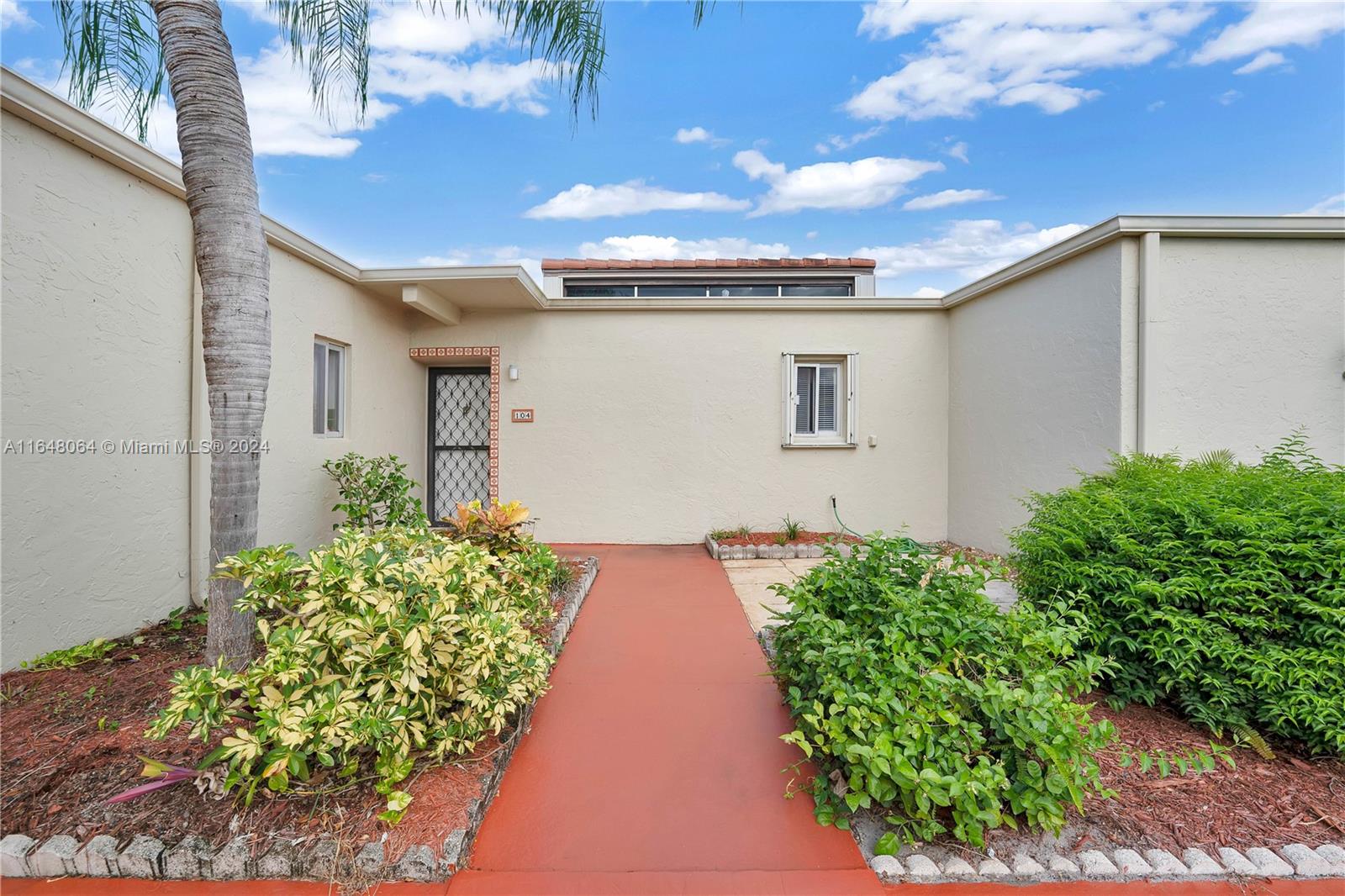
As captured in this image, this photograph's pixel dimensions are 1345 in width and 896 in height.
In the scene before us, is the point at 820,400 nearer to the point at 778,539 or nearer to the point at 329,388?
the point at 778,539

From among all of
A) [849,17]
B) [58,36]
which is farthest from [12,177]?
[849,17]

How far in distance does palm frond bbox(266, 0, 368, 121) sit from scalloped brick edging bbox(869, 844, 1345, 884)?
16.2 ft

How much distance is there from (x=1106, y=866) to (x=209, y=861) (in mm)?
2982

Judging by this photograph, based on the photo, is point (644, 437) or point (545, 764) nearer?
point (545, 764)

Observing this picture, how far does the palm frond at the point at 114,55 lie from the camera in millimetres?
3346

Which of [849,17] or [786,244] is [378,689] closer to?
[849,17]

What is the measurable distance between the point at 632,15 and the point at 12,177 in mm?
3614

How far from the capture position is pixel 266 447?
4.66 metres

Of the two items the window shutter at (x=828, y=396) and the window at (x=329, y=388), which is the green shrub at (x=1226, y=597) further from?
the window at (x=329, y=388)

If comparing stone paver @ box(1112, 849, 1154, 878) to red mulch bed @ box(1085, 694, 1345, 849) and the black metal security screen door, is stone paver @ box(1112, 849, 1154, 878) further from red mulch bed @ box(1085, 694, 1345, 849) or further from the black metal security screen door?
the black metal security screen door

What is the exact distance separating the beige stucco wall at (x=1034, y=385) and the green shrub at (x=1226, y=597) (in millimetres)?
1825

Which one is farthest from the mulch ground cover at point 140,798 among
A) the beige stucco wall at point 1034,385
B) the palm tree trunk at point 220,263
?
the beige stucco wall at point 1034,385

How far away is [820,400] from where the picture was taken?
722cm

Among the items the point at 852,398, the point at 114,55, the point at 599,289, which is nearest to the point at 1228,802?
the point at 852,398
